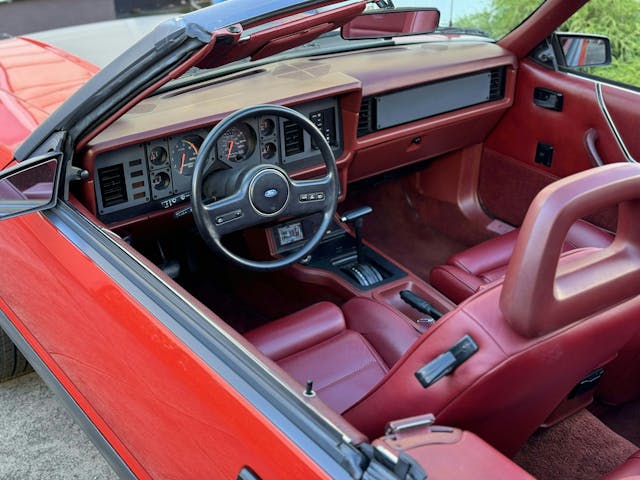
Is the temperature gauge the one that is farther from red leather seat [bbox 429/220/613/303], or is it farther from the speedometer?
red leather seat [bbox 429/220/613/303]

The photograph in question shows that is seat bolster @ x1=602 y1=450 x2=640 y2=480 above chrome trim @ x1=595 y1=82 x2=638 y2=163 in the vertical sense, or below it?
below

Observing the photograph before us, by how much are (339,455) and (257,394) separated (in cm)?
23

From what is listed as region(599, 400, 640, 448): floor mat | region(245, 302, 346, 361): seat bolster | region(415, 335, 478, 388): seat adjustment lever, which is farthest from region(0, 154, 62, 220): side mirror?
region(599, 400, 640, 448): floor mat

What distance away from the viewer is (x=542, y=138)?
3438mm

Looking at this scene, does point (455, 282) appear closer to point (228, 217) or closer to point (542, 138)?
point (542, 138)

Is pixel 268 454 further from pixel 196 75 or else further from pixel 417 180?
pixel 417 180

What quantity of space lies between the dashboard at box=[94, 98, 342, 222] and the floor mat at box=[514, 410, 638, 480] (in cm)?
140

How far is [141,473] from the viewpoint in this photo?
1890 mm

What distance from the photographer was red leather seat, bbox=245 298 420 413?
7.36 ft

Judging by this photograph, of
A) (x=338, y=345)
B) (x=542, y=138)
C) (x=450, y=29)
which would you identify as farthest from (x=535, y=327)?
(x=450, y=29)

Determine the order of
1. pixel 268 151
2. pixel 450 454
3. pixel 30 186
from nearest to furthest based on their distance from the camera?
pixel 450 454 → pixel 30 186 → pixel 268 151

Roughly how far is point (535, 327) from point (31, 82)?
215cm

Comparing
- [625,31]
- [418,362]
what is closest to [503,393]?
[418,362]

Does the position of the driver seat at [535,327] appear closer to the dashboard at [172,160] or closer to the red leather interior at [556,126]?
the dashboard at [172,160]
